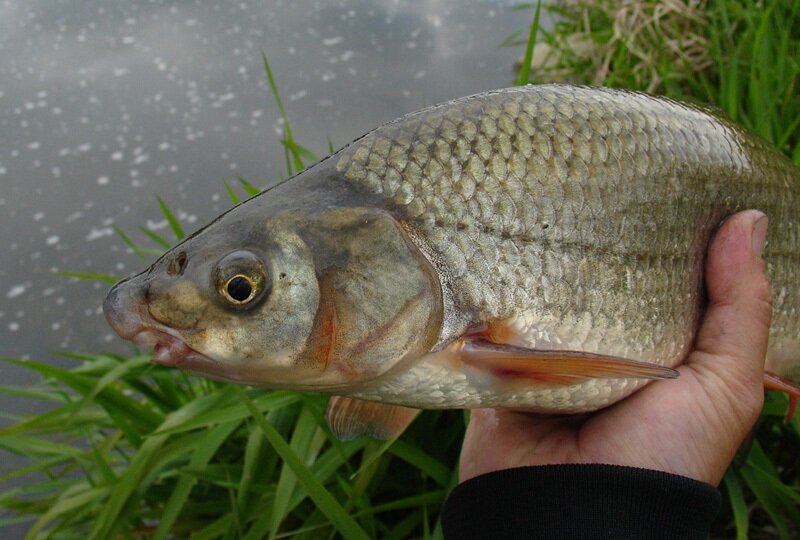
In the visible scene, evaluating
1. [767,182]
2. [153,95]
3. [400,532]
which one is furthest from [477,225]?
[153,95]

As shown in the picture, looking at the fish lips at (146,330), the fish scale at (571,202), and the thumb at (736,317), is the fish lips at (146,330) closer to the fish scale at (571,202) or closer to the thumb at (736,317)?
the fish scale at (571,202)

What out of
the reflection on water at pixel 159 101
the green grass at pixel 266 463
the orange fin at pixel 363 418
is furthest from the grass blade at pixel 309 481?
the reflection on water at pixel 159 101

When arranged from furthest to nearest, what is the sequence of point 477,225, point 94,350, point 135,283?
point 94,350
point 477,225
point 135,283

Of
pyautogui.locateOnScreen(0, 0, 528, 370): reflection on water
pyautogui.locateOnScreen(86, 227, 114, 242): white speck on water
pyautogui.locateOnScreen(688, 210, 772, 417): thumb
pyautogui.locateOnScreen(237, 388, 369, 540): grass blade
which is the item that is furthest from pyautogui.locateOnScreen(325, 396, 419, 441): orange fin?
pyautogui.locateOnScreen(86, 227, 114, 242): white speck on water

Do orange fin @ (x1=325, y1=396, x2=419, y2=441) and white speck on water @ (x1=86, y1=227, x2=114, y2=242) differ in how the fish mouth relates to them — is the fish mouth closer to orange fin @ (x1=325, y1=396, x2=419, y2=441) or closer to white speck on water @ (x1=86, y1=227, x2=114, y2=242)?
orange fin @ (x1=325, y1=396, x2=419, y2=441)

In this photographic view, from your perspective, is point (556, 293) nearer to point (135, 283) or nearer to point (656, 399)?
point (656, 399)

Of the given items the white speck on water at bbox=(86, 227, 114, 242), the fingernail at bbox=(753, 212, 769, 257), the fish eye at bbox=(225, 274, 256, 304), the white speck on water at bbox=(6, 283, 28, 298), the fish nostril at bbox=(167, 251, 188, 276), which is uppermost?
the fish nostril at bbox=(167, 251, 188, 276)

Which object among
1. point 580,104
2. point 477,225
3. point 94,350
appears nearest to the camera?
point 477,225
